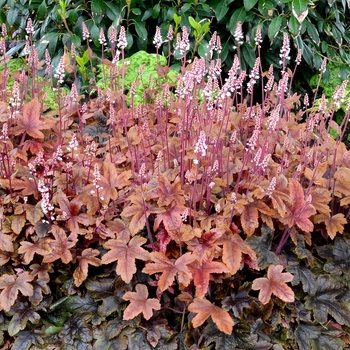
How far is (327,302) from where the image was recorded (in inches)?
76.1

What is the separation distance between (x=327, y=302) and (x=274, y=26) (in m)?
2.17

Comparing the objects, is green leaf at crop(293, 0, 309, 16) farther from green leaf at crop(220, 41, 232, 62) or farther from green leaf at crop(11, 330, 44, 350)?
green leaf at crop(11, 330, 44, 350)

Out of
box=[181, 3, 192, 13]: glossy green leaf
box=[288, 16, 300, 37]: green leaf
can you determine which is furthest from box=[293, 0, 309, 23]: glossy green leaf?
box=[181, 3, 192, 13]: glossy green leaf

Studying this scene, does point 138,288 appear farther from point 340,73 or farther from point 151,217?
point 340,73

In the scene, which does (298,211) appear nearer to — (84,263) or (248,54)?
(84,263)

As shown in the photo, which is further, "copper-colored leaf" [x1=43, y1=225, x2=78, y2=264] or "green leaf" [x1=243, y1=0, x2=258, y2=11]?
"green leaf" [x1=243, y1=0, x2=258, y2=11]

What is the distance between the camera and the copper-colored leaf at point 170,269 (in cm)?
169

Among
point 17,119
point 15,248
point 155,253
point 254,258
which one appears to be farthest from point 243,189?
point 17,119

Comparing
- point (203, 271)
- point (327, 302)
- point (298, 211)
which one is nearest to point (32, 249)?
point (203, 271)

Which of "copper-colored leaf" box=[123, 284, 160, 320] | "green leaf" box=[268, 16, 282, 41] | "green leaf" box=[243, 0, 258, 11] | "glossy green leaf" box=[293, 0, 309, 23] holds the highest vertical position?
"glossy green leaf" box=[293, 0, 309, 23]

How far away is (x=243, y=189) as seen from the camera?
81.2 inches

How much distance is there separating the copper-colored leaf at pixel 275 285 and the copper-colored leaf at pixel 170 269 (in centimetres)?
28

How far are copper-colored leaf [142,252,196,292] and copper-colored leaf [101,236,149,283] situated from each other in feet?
0.15

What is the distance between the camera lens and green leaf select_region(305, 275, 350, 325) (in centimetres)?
190
